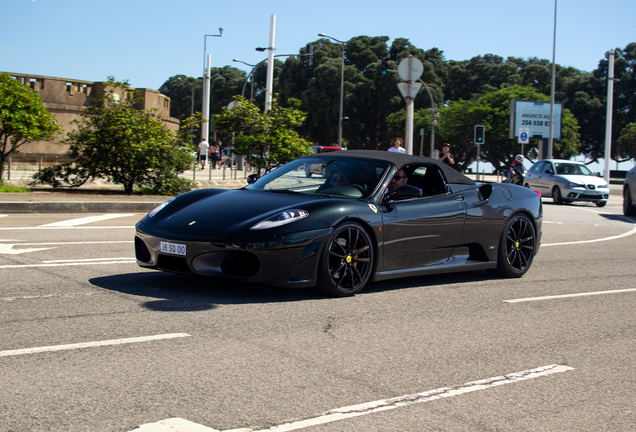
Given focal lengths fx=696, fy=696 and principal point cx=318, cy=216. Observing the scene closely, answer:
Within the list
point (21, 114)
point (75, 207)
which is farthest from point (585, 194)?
point (21, 114)

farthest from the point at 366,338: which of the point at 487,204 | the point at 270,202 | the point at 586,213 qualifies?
the point at 586,213

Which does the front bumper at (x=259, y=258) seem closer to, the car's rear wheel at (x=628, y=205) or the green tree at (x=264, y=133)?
the green tree at (x=264, y=133)

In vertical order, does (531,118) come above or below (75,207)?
above

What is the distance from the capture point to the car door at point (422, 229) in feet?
21.1

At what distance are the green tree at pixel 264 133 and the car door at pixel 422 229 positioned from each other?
12154mm

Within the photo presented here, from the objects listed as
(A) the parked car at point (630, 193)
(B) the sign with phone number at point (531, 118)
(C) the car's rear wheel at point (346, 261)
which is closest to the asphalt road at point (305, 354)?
(C) the car's rear wheel at point (346, 261)

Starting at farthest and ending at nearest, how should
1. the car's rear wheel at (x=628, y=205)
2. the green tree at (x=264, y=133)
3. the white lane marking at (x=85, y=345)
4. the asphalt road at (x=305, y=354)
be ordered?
the green tree at (x=264, y=133), the car's rear wheel at (x=628, y=205), the white lane marking at (x=85, y=345), the asphalt road at (x=305, y=354)

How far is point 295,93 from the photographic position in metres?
77.2

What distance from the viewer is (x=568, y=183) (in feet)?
81.3

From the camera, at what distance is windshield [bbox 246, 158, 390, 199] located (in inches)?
260

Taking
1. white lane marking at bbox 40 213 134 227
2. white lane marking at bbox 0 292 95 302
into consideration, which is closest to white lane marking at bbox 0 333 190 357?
white lane marking at bbox 0 292 95 302

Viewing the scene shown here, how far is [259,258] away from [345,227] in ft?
2.82

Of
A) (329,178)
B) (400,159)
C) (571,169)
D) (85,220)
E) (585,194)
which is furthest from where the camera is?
(571,169)

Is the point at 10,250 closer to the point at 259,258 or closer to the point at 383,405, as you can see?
the point at 259,258
